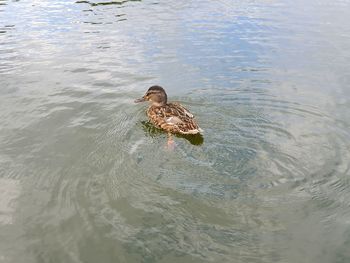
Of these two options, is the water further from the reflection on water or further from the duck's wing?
the duck's wing

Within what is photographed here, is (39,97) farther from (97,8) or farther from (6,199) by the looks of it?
(97,8)

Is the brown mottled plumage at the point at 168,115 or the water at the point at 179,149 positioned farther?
the brown mottled plumage at the point at 168,115

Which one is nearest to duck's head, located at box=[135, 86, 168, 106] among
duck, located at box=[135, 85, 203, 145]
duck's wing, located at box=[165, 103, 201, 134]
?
duck, located at box=[135, 85, 203, 145]

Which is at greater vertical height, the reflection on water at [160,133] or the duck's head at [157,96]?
the duck's head at [157,96]

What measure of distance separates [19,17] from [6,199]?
12.1 meters

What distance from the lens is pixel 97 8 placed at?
17.3 metres

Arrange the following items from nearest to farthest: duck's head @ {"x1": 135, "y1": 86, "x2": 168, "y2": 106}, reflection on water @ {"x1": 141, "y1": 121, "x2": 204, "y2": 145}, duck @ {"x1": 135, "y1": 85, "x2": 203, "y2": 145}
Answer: reflection on water @ {"x1": 141, "y1": 121, "x2": 204, "y2": 145}
duck @ {"x1": 135, "y1": 85, "x2": 203, "y2": 145}
duck's head @ {"x1": 135, "y1": 86, "x2": 168, "y2": 106}

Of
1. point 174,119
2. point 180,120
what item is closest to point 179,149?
point 180,120

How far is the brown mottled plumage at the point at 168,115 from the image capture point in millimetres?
7660

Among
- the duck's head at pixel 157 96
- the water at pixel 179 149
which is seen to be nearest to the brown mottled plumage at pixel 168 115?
the duck's head at pixel 157 96

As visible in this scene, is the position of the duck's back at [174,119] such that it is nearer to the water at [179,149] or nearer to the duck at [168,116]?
the duck at [168,116]

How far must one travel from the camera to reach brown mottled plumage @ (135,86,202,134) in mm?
7660

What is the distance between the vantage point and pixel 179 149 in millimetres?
7316

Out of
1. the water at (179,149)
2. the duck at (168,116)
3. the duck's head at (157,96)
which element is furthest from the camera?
the duck's head at (157,96)
